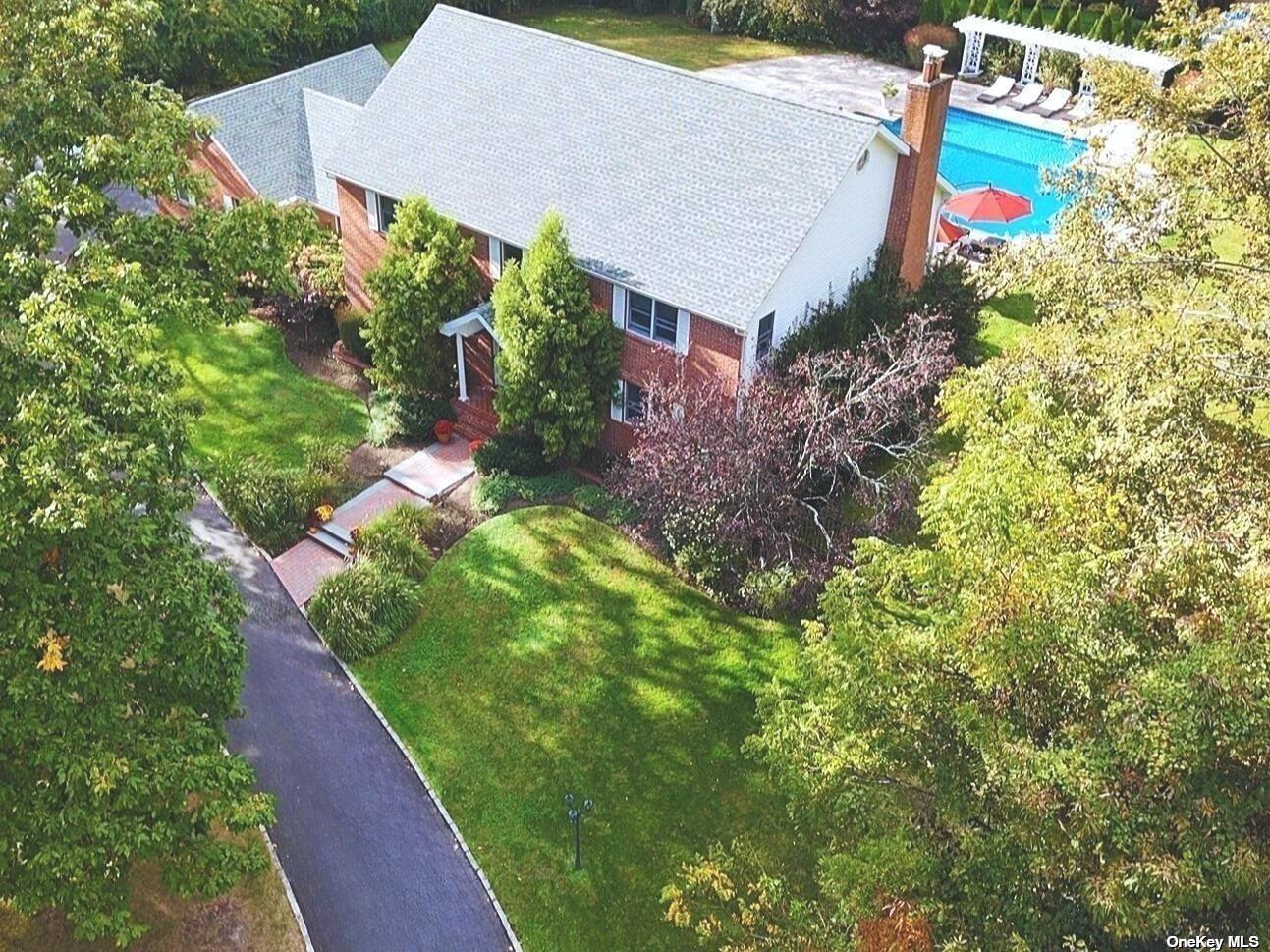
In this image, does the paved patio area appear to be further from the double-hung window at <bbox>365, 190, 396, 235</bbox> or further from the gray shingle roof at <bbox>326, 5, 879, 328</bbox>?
the double-hung window at <bbox>365, 190, 396, 235</bbox>

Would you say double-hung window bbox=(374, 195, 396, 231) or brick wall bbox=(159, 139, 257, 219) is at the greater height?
double-hung window bbox=(374, 195, 396, 231)

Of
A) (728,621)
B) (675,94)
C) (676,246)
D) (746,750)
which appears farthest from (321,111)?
(746,750)

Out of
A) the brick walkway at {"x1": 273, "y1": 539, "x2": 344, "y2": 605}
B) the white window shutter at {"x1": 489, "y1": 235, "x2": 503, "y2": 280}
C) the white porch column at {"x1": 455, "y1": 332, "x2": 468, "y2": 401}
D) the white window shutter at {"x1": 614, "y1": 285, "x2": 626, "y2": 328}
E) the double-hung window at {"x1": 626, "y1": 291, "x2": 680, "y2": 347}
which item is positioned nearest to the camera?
the brick walkway at {"x1": 273, "y1": 539, "x2": 344, "y2": 605}

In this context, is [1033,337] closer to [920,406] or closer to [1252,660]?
[920,406]

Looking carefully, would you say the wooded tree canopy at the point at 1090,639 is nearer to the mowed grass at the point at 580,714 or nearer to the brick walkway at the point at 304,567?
the mowed grass at the point at 580,714

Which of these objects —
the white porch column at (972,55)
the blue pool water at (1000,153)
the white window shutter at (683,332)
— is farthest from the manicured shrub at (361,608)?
the white porch column at (972,55)

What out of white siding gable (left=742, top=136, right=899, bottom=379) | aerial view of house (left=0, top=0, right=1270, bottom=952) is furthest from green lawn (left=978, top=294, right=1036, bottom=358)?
white siding gable (left=742, top=136, right=899, bottom=379)

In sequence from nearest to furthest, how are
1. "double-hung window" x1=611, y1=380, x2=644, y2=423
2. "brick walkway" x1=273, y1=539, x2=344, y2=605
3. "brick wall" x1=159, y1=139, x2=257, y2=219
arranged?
"brick walkway" x1=273, y1=539, x2=344, y2=605 → "double-hung window" x1=611, y1=380, x2=644, y2=423 → "brick wall" x1=159, y1=139, x2=257, y2=219

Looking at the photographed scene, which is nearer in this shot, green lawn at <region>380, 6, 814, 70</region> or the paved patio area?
the paved patio area

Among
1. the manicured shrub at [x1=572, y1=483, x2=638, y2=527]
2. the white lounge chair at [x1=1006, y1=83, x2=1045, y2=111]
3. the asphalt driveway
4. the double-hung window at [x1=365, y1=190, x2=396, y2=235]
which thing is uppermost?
the double-hung window at [x1=365, y1=190, x2=396, y2=235]
